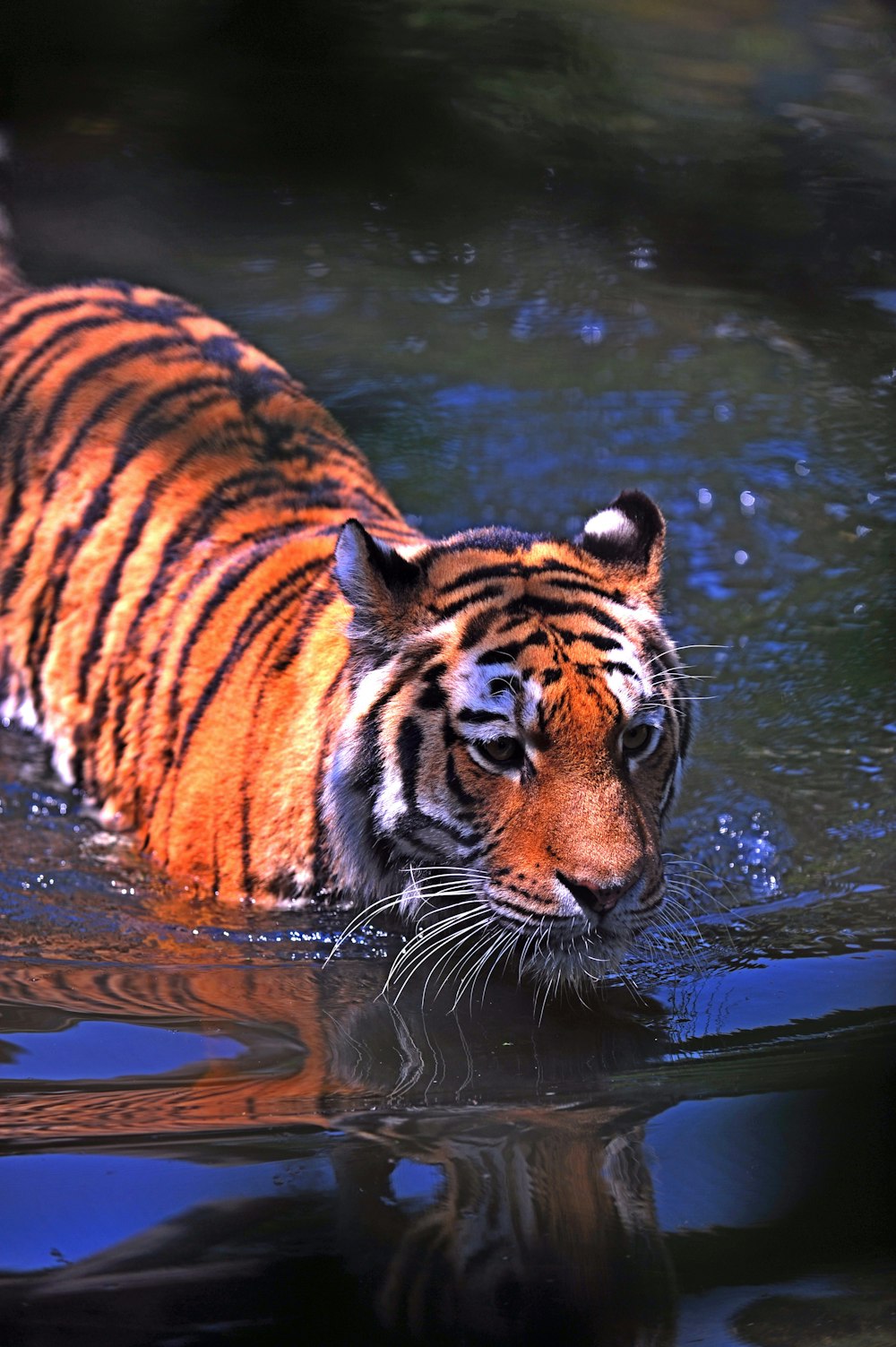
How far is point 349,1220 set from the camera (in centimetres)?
93

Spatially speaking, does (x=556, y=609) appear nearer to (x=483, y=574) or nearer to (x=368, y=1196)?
(x=483, y=574)

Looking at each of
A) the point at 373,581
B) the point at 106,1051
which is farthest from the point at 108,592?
the point at 106,1051

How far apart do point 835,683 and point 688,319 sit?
6.31 feet

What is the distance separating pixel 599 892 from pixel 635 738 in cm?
22

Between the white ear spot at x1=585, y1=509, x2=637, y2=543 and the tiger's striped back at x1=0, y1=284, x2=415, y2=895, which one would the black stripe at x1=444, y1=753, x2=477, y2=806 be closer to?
the tiger's striped back at x1=0, y1=284, x2=415, y2=895

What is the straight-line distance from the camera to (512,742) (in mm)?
1583

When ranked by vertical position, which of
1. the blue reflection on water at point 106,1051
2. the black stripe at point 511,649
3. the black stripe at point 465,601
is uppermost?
the black stripe at point 465,601

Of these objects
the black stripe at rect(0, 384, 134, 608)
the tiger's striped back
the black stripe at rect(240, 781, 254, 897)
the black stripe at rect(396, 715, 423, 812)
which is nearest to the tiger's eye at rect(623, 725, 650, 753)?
the black stripe at rect(396, 715, 423, 812)

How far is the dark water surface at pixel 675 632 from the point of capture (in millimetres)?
907

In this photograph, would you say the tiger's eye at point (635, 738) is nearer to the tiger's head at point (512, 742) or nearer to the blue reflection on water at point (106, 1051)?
the tiger's head at point (512, 742)

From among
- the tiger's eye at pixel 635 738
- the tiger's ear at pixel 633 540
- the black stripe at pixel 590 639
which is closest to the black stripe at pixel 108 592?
the tiger's ear at pixel 633 540

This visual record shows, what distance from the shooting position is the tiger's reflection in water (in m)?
0.85

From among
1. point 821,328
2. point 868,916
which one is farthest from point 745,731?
point 821,328

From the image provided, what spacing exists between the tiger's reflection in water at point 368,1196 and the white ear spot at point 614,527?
65cm
